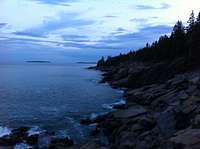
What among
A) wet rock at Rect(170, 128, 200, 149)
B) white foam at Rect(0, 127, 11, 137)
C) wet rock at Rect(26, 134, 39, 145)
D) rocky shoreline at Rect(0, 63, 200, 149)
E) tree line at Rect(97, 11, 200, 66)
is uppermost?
tree line at Rect(97, 11, 200, 66)

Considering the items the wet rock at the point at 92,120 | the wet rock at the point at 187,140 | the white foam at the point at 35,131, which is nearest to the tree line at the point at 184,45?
the wet rock at the point at 92,120

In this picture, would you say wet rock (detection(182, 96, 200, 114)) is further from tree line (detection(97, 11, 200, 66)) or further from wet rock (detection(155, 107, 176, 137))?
tree line (detection(97, 11, 200, 66))

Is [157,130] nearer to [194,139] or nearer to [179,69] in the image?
[194,139]

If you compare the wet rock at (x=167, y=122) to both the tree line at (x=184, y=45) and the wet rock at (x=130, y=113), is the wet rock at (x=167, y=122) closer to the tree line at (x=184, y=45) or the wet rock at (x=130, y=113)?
the wet rock at (x=130, y=113)

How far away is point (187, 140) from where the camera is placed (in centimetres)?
1852

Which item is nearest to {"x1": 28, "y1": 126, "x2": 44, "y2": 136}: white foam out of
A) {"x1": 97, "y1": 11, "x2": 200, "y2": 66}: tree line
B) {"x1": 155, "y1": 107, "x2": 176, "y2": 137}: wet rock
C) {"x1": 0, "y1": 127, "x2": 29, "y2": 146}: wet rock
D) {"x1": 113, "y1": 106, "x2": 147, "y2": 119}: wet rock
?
{"x1": 0, "y1": 127, "x2": 29, "y2": 146}: wet rock

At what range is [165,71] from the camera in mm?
69000

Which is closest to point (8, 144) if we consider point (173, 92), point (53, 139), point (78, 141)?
point (53, 139)

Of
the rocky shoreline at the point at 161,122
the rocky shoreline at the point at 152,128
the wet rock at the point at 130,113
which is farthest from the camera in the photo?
the wet rock at the point at 130,113

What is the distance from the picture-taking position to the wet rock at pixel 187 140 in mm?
17906

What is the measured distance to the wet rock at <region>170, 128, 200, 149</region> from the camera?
1791 cm

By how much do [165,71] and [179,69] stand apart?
5.05 meters

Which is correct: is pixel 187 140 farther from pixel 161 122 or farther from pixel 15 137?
pixel 15 137

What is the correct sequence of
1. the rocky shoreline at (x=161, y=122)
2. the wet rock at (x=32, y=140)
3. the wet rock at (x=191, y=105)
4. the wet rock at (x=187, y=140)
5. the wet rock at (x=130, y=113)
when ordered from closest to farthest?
the wet rock at (x=187, y=140), the rocky shoreline at (x=161, y=122), the wet rock at (x=191, y=105), the wet rock at (x=32, y=140), the wet rock at (x=130, y=113)
